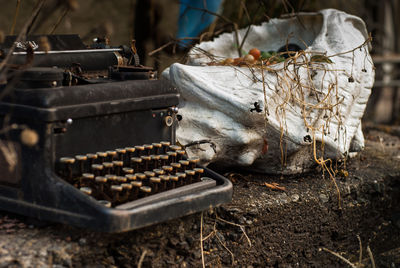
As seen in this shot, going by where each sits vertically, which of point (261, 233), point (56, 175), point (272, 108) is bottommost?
point (261, 233)

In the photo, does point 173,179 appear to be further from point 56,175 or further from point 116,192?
point 56,175

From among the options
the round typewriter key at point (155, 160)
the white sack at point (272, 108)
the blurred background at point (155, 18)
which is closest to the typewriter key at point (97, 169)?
the round typewriter key at point (155, 160)

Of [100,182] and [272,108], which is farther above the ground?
[272,108]

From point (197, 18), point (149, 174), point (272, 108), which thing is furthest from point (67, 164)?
point (197, 18)

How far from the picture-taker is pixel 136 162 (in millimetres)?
3025

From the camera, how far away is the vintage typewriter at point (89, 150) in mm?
2670

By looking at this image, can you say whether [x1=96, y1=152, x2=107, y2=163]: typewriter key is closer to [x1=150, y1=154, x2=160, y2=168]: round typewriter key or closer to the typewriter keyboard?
the typewriter keyboard

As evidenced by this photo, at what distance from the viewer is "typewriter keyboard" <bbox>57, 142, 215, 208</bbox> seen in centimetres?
275

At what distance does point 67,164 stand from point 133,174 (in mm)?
342

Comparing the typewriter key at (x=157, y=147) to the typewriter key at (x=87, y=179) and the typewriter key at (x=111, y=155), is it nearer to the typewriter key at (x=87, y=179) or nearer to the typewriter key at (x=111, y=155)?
the typewriter key at (x=111, y=155)

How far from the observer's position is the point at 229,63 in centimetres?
414

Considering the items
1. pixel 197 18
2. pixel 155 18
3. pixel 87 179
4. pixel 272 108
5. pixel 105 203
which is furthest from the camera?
pixel 155 18

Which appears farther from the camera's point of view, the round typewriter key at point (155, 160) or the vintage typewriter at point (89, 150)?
the round typewriter key at point (155, 160)

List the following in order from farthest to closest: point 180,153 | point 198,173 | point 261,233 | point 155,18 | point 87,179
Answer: point 155,18
point 261,233
point 180,153
point 198,173
point 87,179
